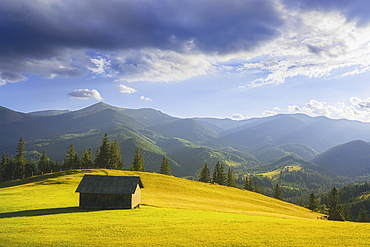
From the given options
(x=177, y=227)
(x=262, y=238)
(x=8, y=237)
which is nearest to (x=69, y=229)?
(x=8, y=237)

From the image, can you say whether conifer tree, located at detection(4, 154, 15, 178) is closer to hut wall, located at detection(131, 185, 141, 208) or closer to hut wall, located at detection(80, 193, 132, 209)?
hut wall, located at detection(80, 193, 132, 209)

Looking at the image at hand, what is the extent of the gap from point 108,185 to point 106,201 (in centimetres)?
296

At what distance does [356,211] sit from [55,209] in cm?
21619

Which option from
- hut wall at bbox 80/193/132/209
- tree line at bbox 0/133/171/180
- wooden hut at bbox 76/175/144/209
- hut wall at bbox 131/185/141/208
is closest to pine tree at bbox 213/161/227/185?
tree line at bbox 0/133/171/180

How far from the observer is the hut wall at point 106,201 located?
37500 millimetres

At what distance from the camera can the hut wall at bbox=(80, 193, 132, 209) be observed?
37500mm

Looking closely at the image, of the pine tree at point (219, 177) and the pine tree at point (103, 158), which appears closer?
the pine tree at point (103, 158)

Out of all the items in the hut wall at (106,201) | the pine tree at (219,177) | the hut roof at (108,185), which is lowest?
the pine tree at (219,177)

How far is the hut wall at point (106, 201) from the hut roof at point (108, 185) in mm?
864

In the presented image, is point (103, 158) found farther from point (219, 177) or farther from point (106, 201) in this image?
point (219, 177)

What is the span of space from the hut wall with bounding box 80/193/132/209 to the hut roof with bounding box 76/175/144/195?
864mm

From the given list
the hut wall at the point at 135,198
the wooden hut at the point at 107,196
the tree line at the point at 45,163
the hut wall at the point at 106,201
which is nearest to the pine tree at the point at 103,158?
the tree line at the point at 45,163

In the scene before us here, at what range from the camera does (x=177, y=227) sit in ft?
83.0

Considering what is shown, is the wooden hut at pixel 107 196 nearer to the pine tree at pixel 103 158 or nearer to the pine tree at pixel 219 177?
the pine tree at pixel 103 158
